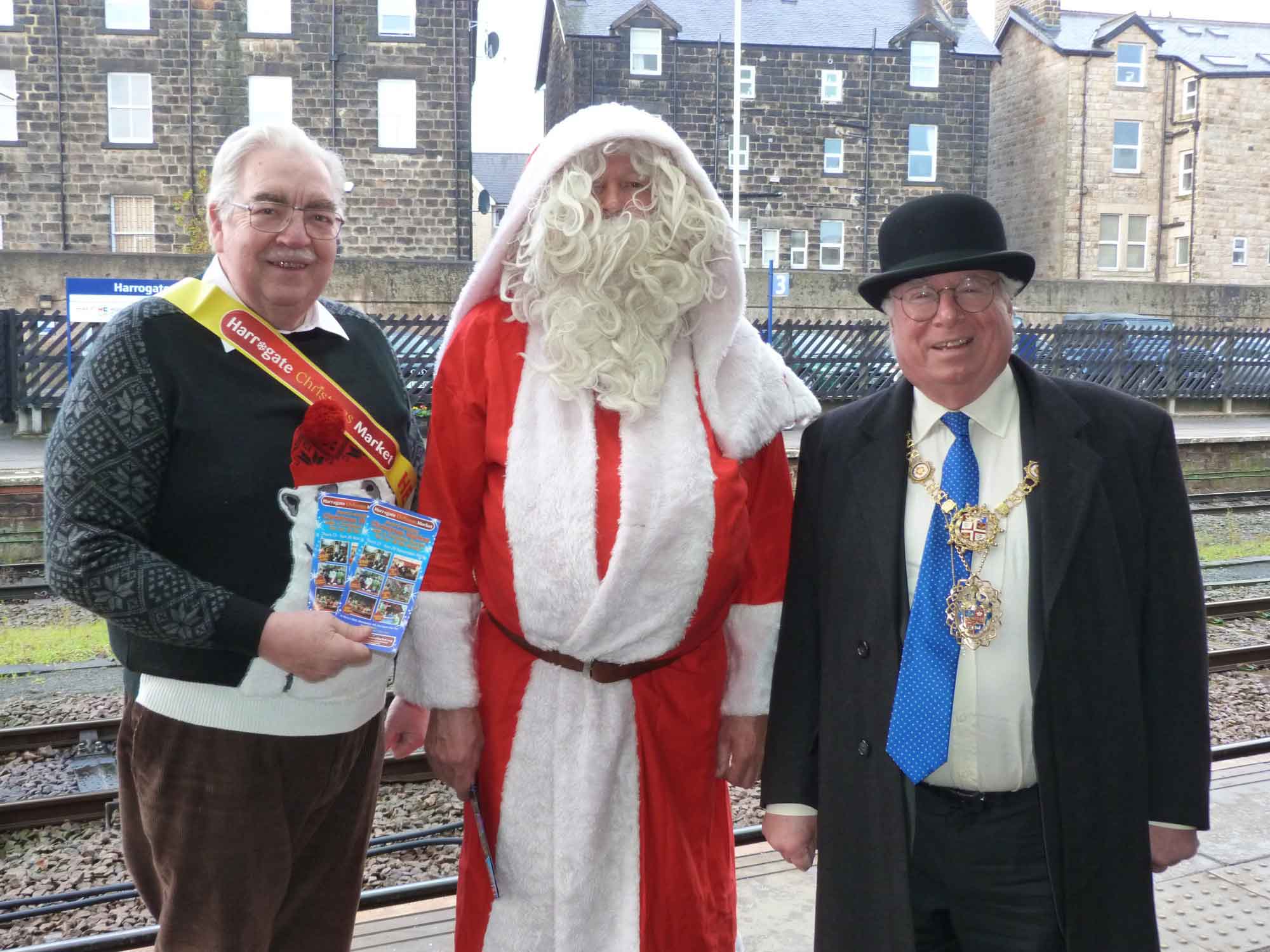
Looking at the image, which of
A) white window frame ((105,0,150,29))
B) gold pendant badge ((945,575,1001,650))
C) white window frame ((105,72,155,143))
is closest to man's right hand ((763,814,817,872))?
gold pendant badge ((945,575,1001,650))

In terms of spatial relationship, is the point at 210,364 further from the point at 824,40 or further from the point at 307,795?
the point at 824,40

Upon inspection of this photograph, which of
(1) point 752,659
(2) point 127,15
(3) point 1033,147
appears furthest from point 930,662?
(3) point 1033,147

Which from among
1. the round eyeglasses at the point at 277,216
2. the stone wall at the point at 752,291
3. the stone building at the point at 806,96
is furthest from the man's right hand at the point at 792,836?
the stone building at the point at 806,96

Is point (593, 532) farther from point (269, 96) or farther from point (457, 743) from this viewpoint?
point (269, 96)

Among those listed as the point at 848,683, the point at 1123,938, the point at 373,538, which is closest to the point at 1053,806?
the point at 1123,938

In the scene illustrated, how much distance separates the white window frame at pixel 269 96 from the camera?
88.2 ft

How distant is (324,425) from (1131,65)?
37.0 metres

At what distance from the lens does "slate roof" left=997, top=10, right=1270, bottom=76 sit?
33.6 metres

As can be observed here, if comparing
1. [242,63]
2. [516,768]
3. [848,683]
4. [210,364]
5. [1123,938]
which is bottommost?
[1123,938]

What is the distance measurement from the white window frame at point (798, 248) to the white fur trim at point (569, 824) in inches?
1214

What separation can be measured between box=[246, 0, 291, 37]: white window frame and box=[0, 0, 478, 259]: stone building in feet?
0.10

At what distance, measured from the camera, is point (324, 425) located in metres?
2.29

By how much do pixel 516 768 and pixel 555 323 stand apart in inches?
38.7

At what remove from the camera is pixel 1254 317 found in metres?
26.1
